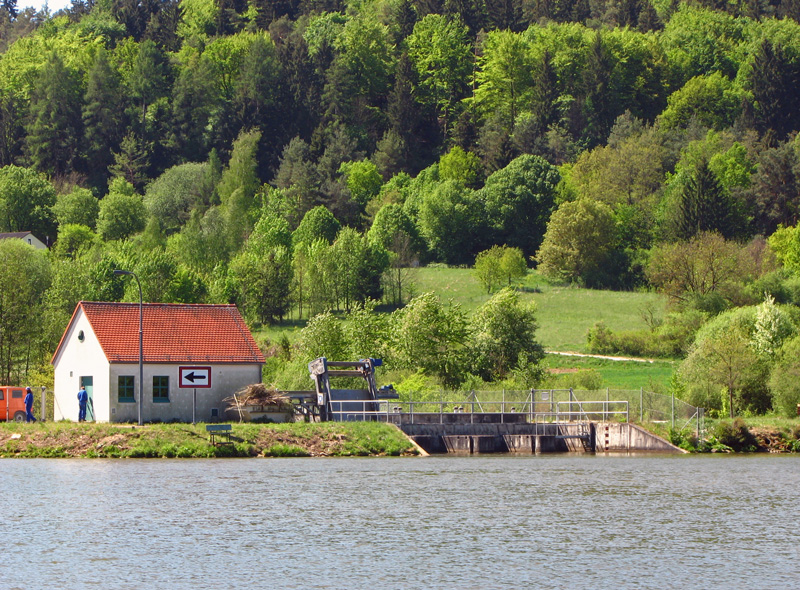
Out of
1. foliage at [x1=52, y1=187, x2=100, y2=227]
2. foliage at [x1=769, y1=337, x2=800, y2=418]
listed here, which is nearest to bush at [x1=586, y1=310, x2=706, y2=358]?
foliage at [x1=769, y1=337, x2=800, y2=418]

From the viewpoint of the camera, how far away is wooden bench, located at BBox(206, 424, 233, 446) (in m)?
44.7

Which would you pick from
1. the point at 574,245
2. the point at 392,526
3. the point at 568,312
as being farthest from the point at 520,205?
the point at 392,526

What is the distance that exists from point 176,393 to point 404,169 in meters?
131

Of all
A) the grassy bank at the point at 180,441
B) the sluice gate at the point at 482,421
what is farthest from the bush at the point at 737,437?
the grassy bank at the point at 180,441

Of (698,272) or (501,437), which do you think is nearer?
(501,437)

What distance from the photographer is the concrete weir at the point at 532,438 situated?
5050cm

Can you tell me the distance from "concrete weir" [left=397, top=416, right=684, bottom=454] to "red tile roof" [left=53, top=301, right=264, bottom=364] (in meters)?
8.60

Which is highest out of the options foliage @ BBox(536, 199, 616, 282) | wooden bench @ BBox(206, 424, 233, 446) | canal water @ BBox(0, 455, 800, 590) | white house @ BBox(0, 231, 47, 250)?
white house @ BBox(0, 231, 47, 250)

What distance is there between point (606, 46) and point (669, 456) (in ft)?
452

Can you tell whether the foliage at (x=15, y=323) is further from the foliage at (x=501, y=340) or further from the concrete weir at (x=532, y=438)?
the concrete weir at (x=532, y=438)

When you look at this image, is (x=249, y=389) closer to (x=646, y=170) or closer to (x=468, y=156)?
(x=646, y=170)

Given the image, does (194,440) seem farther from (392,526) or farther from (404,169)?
(404,169)

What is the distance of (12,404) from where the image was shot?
5381 centimetres

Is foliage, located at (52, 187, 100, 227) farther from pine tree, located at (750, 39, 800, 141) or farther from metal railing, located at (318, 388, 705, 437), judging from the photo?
metal railing, located at (318, 388, 705, 437)
